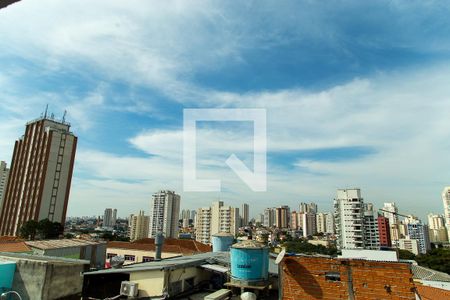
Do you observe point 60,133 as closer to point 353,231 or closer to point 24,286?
point 24,286

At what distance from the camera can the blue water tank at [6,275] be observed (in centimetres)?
903

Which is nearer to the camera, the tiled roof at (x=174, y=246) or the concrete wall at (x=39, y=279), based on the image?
the concrete wall at (x=39, y=279)

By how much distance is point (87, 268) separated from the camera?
11.1m

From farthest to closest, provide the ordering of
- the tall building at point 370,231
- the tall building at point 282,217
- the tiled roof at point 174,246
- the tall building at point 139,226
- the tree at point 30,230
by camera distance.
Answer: the tall building at point 282,217 < the tall building at point 139,226 < the tall building at point 370,231 < the tree at point 30,230 < the tiled roof at point 174,246

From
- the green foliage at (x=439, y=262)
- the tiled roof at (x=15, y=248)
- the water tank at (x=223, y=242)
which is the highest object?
the water tank at (x=223, y=242)

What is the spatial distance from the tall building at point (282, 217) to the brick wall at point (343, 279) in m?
113

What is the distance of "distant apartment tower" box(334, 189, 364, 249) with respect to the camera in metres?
55.5

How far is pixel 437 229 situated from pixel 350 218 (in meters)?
74.4

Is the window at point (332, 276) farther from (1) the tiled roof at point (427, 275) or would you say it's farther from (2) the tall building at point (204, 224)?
(2) the tall building at point (204, 224)

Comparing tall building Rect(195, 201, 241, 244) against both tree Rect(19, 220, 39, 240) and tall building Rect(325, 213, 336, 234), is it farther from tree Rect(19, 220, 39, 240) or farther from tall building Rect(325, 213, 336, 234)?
tall building Rect(325, 213, 336, 234)

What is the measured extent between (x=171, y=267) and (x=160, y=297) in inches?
38.5

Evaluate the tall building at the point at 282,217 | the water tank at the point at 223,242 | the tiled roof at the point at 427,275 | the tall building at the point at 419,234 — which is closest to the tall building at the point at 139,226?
the tall building at the point at 282,217

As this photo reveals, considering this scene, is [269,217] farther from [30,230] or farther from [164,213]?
[30,230]

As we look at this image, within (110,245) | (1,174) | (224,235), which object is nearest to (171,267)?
(224,235)
